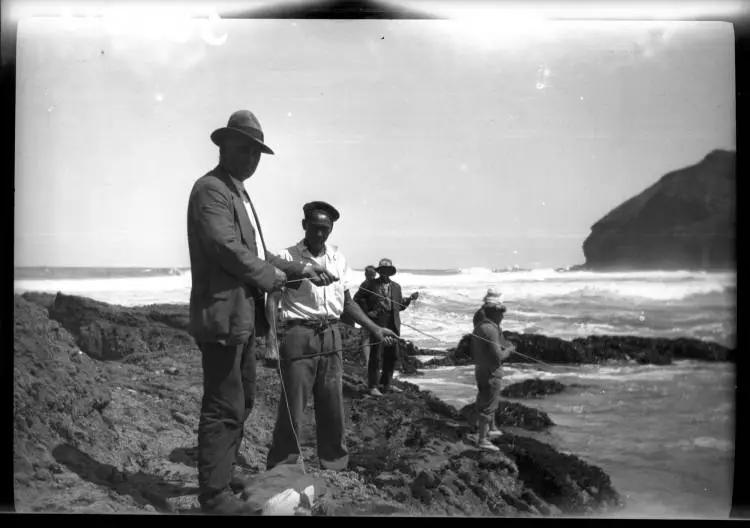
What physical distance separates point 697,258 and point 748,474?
4.53 feet

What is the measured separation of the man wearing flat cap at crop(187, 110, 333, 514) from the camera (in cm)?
398

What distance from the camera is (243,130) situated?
425 cm

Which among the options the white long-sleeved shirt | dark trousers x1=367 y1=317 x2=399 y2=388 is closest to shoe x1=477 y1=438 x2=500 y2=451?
dark trousers x1=367 y1=317 x2=399 y2=388

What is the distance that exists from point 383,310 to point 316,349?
0.50m

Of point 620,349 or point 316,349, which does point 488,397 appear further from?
point 316,349

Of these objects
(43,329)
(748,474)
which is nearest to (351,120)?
(43,329)

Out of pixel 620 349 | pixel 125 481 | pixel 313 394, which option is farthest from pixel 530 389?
pixel 125 481

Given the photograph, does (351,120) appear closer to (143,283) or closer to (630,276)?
(143,283)

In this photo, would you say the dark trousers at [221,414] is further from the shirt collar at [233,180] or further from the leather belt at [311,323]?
the shirt collar at [233,180]

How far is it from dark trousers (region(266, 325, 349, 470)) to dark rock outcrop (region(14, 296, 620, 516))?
64 mm

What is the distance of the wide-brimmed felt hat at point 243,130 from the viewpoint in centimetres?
425

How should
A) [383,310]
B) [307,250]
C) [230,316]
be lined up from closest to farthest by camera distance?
[230,316]
[307,250]
[383,310]

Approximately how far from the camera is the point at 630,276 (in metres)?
4.39

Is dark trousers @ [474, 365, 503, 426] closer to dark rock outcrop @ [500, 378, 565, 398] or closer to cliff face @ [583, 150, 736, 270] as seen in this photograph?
dark rock outcrop @ [500, 378, 565, 398]
